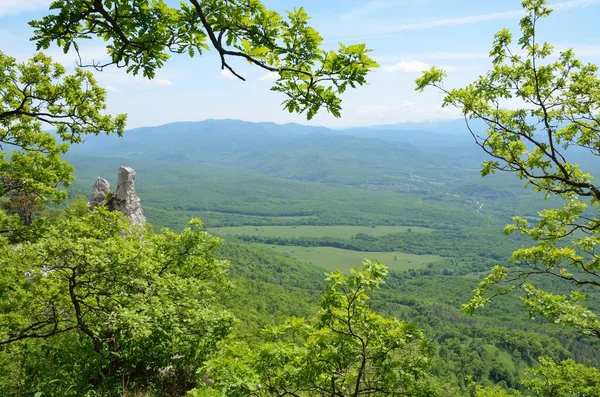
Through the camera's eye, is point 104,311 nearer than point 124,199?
Yes

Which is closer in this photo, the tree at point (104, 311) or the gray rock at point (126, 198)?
the tree at point (104, 311)

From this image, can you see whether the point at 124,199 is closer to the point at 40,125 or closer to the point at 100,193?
the point at 100,193

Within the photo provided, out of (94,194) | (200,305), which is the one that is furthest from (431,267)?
(200,305)

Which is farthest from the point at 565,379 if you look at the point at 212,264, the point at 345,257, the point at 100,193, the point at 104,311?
the point at 345,257

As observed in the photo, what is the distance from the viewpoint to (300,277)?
126062 mm

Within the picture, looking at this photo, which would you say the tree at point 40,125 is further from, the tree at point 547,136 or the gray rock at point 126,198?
the gray rock at point 126,198

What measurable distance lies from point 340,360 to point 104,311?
5787mm

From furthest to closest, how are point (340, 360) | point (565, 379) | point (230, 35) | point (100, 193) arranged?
point (100, 193) → point (565, 379) → point (340, 360) → point (230, 35)

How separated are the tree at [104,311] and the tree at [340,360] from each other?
2374 mm

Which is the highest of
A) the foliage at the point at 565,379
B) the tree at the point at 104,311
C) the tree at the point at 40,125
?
the tree at the point at 40,125

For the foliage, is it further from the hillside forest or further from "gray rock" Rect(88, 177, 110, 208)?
"gray rock" Rect(88, 177, 110, 208)

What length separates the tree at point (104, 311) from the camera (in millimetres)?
8539

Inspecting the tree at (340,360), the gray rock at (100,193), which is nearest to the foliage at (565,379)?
the tree at (340,360)

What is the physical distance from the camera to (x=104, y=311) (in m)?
8.89
